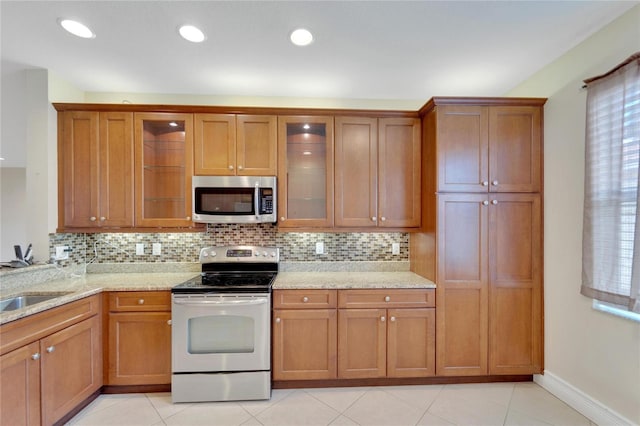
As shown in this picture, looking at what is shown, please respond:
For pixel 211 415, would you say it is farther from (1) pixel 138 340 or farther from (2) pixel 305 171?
(2) pixel 305 171

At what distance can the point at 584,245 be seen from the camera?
6.06 ft

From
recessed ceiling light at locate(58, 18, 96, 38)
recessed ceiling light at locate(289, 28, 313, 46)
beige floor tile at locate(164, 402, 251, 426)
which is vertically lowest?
beige floor tile at locate(164, 402, 251, 426)

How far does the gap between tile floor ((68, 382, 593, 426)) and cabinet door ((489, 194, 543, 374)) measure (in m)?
0.26

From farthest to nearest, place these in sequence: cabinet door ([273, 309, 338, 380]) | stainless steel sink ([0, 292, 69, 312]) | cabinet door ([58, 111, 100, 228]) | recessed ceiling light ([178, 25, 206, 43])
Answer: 1. cabinet door ([58, 111, 100, 228])
2. cabinet door ([273, 309, 338, 380])
3. stainless steel sink ([0, 292, 69, 312])
4. recessed ceiling light ([178, 25, 206, 43])

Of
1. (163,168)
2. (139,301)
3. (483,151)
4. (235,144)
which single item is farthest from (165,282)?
(483,151)

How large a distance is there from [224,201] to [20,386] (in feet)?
5.35

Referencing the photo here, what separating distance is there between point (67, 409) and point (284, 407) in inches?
57.2

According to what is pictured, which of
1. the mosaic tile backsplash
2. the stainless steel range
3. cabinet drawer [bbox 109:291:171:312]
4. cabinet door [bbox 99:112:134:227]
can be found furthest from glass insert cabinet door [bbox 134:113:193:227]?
the stainless steel range

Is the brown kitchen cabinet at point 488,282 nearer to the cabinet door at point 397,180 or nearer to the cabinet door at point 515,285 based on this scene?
the cabinet door at point 515,285

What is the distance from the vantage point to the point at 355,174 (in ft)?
8.15

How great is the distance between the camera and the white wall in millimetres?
1668

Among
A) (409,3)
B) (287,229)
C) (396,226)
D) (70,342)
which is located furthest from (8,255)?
(409,3)

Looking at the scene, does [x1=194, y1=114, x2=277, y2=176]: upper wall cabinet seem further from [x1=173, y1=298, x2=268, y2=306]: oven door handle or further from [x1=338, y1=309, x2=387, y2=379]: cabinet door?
[x1=338, y1=309, x2=387, y2=379]: cabinet door

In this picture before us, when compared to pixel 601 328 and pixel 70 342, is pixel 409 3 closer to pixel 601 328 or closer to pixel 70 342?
pixel 601 328
